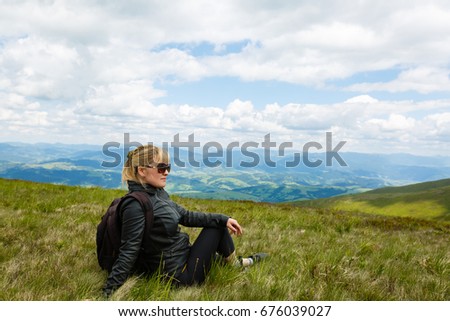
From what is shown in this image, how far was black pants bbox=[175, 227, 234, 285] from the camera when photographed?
15.6 feet

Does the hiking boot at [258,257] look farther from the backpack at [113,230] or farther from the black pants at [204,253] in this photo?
the backpack at [113,230]

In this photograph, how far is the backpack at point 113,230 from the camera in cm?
446

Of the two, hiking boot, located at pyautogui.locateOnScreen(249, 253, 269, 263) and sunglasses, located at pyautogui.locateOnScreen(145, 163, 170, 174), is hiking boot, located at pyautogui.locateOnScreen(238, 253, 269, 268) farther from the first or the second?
sunglasses, located at pyautogui.locateOnScreen(145, 163, 170, 174)

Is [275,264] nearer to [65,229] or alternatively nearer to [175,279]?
[175,279]

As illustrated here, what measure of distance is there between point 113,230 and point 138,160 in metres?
0.99

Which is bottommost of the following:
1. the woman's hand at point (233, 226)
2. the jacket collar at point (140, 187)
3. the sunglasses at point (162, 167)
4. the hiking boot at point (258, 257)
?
the hiking boot at point (258, 257)

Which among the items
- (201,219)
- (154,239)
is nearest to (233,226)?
(201,219)

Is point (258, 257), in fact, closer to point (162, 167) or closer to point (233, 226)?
point (233, 226)

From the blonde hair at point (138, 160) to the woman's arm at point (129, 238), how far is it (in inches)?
18.7

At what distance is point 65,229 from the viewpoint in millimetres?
7910

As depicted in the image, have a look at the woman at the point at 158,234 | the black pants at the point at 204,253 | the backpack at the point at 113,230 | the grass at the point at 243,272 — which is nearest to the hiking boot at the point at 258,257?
the grass at the point at 243,272

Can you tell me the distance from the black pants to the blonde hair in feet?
4.15

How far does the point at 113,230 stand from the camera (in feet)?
15.1
